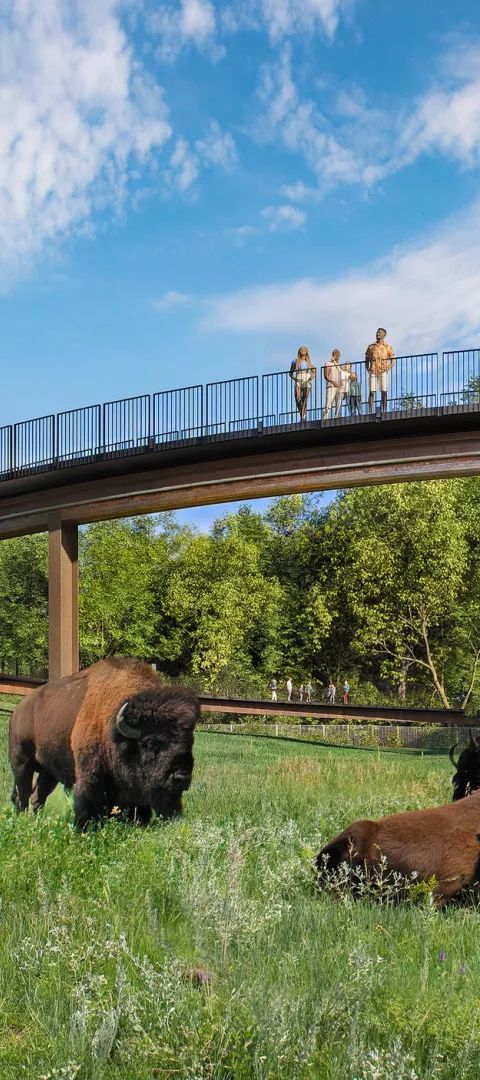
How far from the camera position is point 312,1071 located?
4848mm

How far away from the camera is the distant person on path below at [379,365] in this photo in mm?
24703

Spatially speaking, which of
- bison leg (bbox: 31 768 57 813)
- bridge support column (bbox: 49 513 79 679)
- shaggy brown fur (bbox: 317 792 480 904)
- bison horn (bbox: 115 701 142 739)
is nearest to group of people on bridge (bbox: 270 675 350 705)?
bridge support column (bbox: 49 513 79 679)

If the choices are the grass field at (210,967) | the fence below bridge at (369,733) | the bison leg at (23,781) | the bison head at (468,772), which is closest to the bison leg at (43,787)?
the bison leg at (23,781)

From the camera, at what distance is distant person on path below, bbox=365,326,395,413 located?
2470 cm

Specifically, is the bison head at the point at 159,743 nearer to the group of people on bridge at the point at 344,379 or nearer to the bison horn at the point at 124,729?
the bison horn at the point at 124,729

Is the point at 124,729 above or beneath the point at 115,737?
above

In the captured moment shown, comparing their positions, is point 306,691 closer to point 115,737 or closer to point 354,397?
point 354,397

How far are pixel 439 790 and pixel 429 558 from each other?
1422 inches

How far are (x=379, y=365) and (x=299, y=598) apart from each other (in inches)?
Answer: 1271

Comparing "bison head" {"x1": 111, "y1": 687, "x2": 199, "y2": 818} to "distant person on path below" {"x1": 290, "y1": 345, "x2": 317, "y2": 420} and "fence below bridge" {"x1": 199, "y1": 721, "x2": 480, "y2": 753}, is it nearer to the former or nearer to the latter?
"distant person on path below" {"x1": 290, "y1": 345, "x2": 317, "y2": 420}

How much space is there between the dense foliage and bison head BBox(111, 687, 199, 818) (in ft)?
123

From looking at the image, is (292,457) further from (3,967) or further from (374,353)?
(3,967)

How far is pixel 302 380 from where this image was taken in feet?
84.0

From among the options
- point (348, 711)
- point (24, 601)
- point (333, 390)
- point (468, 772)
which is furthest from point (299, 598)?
point (468, 772)
